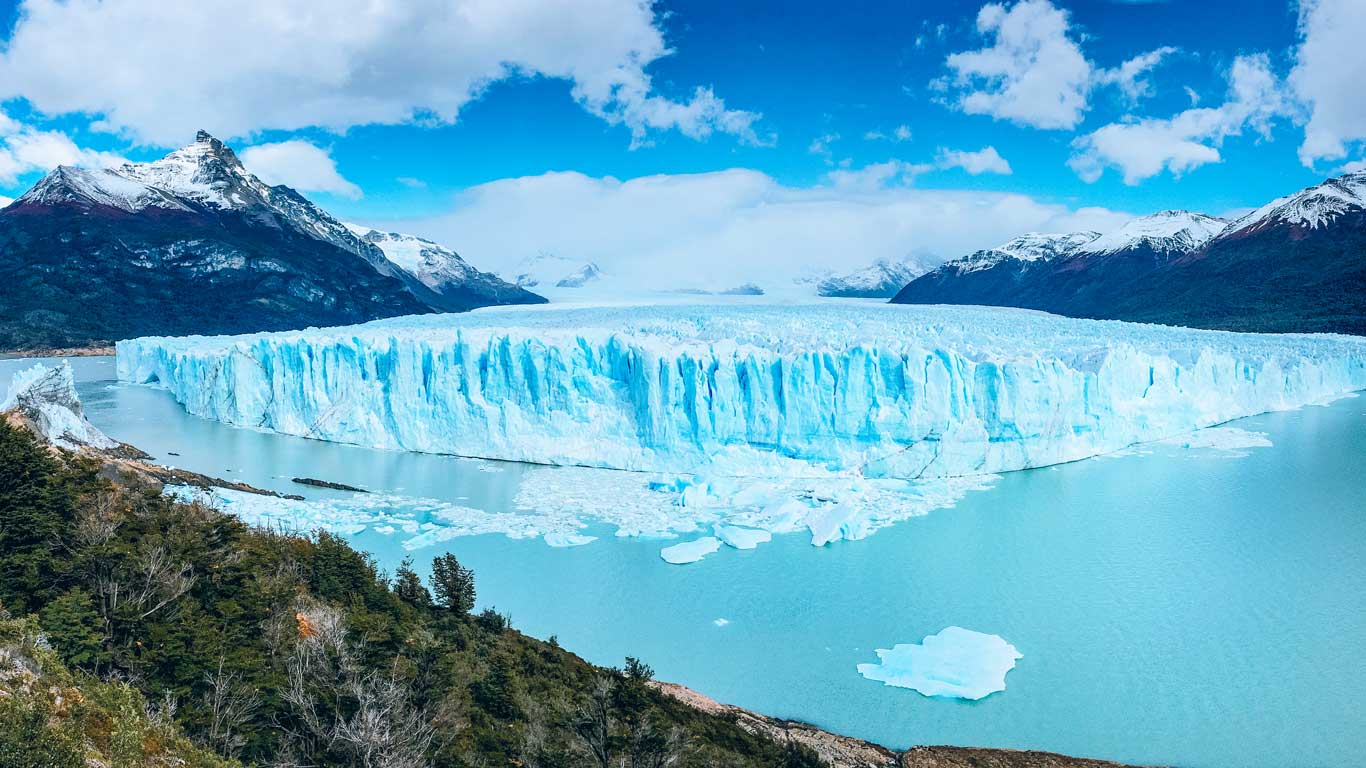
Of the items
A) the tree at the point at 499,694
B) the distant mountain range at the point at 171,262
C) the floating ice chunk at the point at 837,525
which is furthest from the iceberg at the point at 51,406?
the distant mountain range at the point at 171,262

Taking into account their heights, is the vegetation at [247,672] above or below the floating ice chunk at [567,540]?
above

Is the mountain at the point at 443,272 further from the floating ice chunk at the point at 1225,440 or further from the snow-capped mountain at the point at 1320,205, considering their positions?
the floating ice chunk at the point at 1225,440

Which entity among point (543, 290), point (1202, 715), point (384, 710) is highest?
point (543, 290)

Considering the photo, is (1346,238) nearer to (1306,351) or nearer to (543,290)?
(1306,351)

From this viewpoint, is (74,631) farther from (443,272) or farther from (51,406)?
(443,272)

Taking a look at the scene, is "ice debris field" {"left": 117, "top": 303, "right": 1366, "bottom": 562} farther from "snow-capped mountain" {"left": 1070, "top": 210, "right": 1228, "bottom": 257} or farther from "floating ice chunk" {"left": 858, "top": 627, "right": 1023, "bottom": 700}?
"snow-capped mountain" {"left": 1070, "top": 210, "right": 1228, "bottom": 257}

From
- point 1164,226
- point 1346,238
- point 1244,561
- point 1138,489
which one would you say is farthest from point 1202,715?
point 1164,226

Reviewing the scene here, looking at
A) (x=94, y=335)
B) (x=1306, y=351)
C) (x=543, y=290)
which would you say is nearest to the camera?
(x=1306, y=351)
